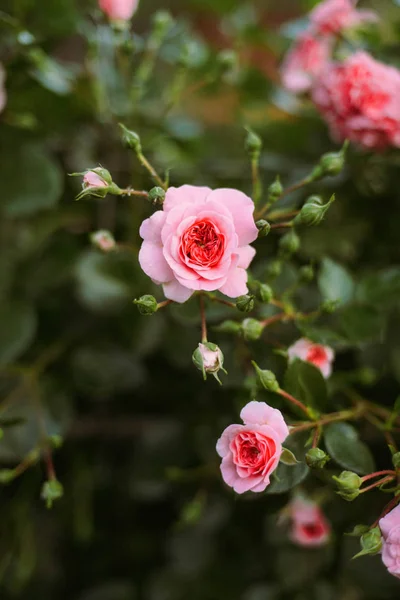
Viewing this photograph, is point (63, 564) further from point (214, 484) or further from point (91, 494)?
point (214, 484)

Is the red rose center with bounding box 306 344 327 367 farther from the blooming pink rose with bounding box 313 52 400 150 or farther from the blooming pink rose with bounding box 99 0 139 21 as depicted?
the blooming pink rose with bounding box 99 0 139 21

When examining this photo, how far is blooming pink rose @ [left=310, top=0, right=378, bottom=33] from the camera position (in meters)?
0.61

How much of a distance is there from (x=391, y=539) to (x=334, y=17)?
20.1 inches

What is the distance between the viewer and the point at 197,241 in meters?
0.35

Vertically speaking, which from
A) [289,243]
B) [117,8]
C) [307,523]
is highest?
[117,8]

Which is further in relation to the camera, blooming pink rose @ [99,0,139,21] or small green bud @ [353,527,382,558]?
blooming pink rose @ [99,0,139,21]

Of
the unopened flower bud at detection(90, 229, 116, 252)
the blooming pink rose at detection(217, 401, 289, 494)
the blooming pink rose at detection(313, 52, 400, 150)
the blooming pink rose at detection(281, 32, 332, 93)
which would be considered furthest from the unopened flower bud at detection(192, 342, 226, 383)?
the blooming pink rose at detection(281, 32, 332, 93)

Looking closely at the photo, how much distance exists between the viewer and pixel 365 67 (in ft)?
1.81

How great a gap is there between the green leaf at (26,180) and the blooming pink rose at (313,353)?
34 centimetres

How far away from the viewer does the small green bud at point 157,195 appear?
A: 0.36m

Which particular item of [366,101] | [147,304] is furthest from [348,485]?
[366,101]

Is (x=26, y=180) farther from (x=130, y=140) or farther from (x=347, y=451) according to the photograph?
(x=347, y=451)

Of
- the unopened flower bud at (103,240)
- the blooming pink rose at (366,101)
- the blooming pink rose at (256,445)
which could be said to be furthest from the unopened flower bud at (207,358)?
the blooming pink rose at (366,101)

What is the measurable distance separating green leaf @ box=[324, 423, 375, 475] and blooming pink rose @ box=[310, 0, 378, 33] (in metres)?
0.42
